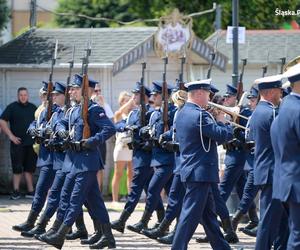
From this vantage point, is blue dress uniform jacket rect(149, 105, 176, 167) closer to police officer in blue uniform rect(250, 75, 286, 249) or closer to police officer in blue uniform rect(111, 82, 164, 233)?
police officer in blue uniform rect(111, 82, 164, 233)

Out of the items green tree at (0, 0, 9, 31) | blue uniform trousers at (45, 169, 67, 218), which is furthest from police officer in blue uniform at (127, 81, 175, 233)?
green tree at (0, 0, 9, 31)

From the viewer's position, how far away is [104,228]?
44.3ft

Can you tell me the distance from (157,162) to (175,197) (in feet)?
2.67

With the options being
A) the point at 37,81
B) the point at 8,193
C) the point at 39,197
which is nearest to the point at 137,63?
the point at 37,81

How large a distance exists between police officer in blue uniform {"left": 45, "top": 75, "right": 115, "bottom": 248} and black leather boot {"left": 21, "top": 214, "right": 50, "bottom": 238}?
43.1 inches

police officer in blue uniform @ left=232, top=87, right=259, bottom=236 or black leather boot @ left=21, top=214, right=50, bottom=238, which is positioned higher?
police officer in blue uniform @ left=232, top=87, right=259, bottom=236

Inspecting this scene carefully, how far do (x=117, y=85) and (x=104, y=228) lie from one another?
6899mm

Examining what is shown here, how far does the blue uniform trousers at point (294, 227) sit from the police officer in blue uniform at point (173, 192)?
368cm

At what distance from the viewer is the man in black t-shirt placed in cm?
1981

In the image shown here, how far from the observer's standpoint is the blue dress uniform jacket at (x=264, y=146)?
37.9ft

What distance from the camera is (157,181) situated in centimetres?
1458

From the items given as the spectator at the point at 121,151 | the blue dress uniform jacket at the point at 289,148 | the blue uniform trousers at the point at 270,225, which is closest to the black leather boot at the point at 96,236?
the blue uniform trousers at the point at 270,225

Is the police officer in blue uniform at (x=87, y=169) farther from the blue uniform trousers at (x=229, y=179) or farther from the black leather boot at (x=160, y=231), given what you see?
the blue uniform trousers at (x=229, y=179)

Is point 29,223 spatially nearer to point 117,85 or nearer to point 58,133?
point 58,133
